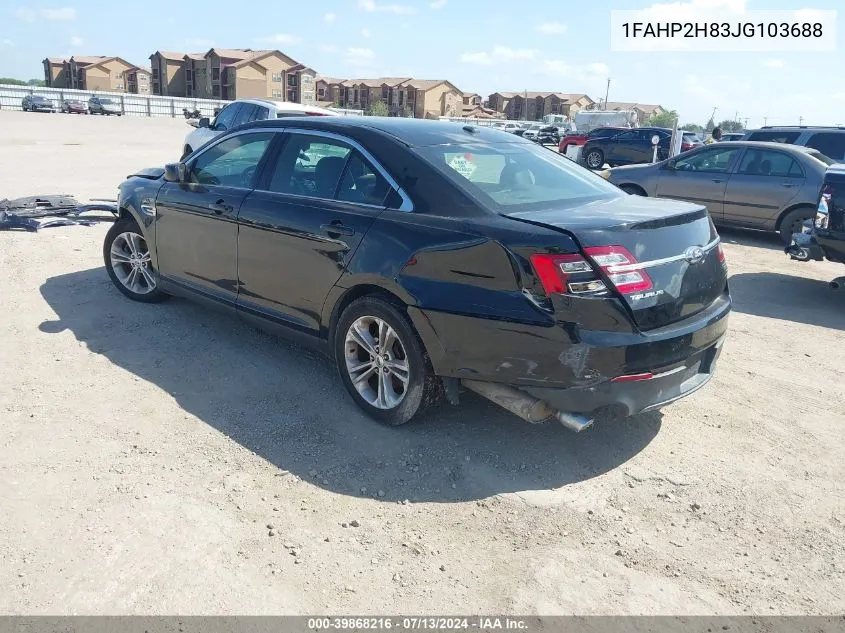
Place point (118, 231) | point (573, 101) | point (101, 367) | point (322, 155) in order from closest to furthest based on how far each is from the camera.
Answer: point (322, 155) < point (101, 367) < point (118, 231) < point (573, 101)

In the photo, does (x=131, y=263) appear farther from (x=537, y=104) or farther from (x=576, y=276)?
(x=537, y=104)

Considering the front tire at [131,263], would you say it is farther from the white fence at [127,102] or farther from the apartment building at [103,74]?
the apartment building at [103,74]

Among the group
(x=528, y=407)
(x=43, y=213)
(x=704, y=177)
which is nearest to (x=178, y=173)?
(x=528, y=407)

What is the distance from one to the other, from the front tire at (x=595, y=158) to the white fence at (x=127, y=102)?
28.0 m

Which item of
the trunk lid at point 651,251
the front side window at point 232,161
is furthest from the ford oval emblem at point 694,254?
the front side window at point 232,161

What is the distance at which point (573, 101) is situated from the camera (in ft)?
346

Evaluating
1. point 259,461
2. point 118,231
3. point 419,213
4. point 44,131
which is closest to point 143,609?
point 259,461

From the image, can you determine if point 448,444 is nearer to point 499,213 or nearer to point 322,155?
point 499,213

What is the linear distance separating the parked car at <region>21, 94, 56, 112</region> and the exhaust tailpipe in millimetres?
55135

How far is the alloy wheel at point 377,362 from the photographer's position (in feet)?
12.5

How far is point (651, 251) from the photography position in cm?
331

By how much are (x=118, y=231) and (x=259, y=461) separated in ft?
11.2

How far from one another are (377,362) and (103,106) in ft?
179

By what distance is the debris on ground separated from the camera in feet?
27.6
